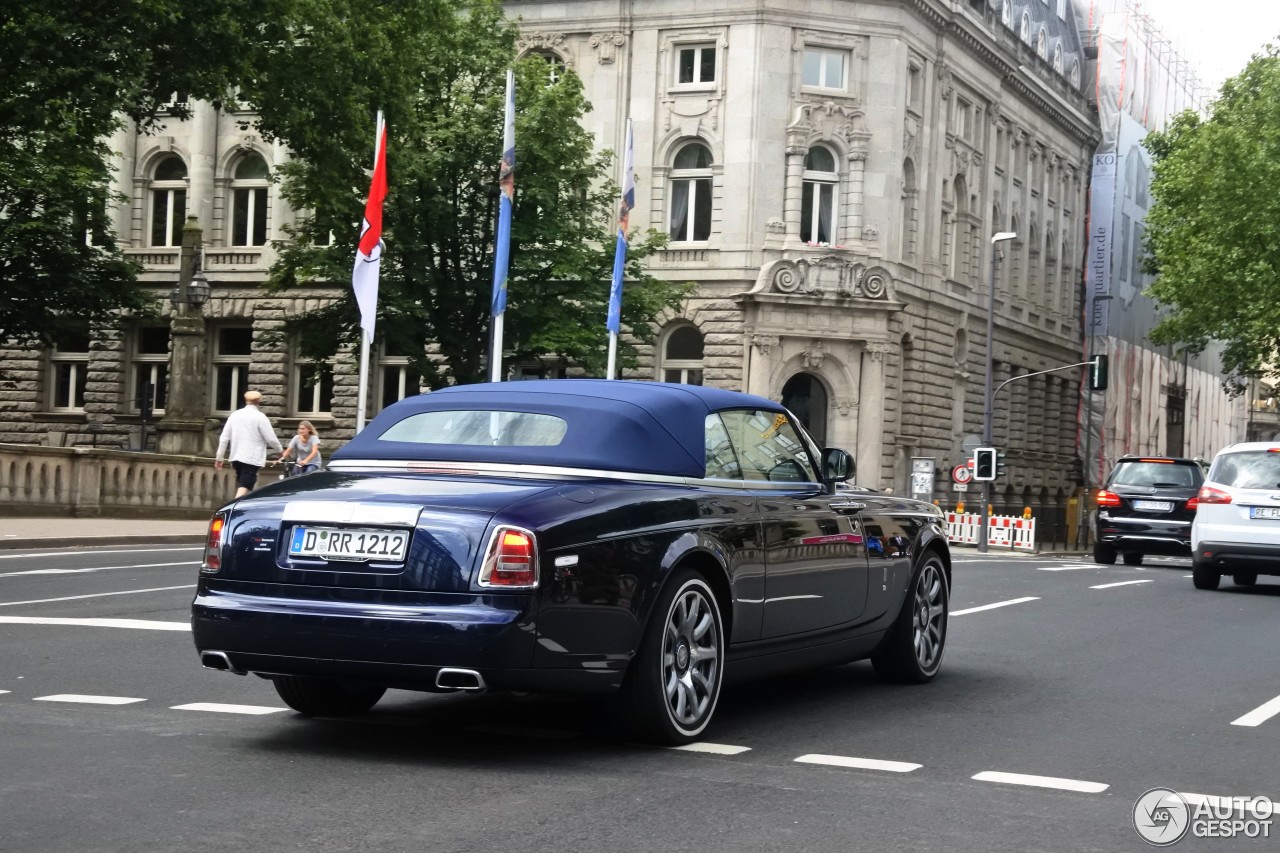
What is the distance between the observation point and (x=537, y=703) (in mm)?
9078

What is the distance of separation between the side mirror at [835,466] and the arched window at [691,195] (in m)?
39.9

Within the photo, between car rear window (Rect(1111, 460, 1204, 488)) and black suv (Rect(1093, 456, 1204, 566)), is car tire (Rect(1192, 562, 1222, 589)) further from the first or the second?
car rear window (Rect(1111, 460, 1204, 488))

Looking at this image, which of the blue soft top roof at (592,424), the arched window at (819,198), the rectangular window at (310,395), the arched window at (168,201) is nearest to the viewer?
the blue soft top roof at (592,424)

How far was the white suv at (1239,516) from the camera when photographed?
20.4 metres

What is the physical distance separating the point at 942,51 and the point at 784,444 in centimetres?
4541

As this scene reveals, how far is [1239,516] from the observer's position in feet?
67.7

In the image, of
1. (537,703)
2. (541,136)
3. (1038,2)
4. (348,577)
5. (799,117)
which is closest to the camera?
(348,577)

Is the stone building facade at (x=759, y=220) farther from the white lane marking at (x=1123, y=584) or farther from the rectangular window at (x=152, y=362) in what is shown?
the white lane marking at (x=1123, y=584)

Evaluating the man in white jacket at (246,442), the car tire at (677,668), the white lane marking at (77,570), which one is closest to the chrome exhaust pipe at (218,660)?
the car tire at (677,668)

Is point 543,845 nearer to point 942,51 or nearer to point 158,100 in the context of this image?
point 158,100

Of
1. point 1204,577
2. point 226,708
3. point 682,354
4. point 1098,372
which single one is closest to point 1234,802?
point 226,708

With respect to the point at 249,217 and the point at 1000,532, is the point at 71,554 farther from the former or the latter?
the point at 249,217

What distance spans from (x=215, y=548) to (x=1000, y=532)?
134ft

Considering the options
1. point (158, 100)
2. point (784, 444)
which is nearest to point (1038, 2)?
point (158, 100)
